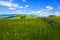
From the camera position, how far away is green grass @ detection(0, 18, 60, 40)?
6.77 feet

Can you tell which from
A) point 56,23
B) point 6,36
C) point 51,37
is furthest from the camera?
point 56,23

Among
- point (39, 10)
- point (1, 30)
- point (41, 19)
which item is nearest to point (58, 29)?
point (41, 19)

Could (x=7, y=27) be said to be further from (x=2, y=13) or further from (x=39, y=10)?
(x=39, y=10)

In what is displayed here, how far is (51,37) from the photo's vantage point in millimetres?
2170

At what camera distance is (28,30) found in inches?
85.4

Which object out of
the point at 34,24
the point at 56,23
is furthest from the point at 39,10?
the point at 56,23

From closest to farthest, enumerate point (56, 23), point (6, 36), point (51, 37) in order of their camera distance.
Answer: point (6, 36) < point (51, 37) < point (56, 23)

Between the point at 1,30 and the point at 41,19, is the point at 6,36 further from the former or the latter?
the point at 41,19

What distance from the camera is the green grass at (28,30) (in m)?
2.06

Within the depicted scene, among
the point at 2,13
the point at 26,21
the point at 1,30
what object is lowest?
the point at 1,30

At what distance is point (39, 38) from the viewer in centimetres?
212

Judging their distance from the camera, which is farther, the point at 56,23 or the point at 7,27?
the point at 56,23

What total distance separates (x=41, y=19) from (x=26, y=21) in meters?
0.30

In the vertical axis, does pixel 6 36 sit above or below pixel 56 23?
below
